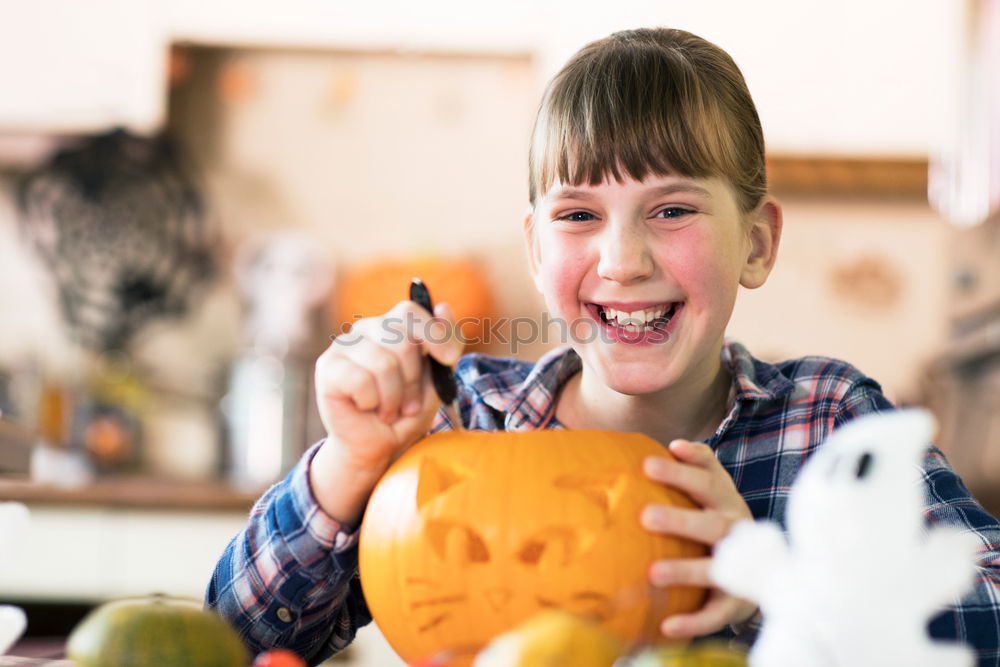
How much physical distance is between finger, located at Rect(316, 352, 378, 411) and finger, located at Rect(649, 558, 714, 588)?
24 cm

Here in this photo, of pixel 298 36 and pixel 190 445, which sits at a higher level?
pixel 298 36

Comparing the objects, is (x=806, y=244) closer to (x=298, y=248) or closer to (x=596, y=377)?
(x=298, y=248)

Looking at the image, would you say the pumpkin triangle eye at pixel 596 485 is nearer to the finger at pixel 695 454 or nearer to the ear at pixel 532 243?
the finger at pixel 695 454

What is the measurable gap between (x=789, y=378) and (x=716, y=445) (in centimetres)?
13

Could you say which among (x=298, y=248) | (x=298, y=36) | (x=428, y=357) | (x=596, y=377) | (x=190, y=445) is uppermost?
(x=298, y=36)

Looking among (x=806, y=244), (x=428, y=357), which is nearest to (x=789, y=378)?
(x=428, y=357)

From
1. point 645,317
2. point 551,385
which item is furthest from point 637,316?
point 551,385

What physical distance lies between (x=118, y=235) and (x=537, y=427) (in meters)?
2.28

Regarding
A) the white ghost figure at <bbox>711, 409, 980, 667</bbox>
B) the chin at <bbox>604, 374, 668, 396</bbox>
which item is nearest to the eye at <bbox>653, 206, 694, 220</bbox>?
the chin at <bbox>604, 374, 668, 396</bbox>

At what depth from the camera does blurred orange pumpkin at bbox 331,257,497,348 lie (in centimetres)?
292

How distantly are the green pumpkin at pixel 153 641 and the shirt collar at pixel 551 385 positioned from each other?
0.64m

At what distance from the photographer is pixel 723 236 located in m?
1.03

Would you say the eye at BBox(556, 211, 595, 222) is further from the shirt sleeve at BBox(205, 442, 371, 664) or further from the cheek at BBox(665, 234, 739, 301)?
the shirt sleeve at BBox(205, 442, 371, 664)

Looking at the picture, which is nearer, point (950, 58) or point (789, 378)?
point (789, 378)
